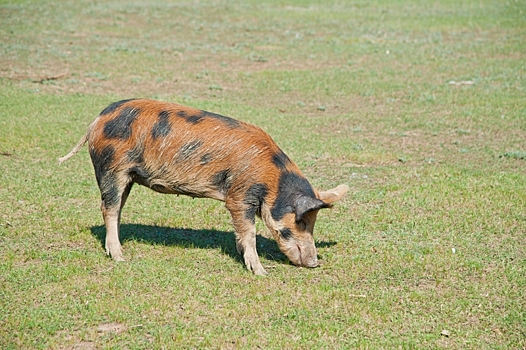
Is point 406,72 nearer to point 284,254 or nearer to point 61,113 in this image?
point 61,113

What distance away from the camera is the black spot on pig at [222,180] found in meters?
7.99

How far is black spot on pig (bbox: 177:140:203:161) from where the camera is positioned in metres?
8.00

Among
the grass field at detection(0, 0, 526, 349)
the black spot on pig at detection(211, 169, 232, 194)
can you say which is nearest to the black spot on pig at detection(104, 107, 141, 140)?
the black spot on pig at detection(211, 169, 232, 194)

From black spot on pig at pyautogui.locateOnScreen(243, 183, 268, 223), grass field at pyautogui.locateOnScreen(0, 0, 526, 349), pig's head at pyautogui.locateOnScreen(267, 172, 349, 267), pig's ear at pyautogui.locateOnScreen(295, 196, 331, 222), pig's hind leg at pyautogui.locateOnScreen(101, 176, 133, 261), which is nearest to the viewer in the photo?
grass field at pyautogui.locateOnScreen(0, 0, 526, 349)

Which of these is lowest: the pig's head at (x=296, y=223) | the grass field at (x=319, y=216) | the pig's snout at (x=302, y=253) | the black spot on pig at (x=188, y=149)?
the grass field at (x=319, y=216)

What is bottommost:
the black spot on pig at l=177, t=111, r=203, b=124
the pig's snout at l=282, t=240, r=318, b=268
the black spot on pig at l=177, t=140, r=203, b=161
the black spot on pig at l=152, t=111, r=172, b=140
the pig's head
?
the pig's snout at l=282, t=240, r=318, b=268

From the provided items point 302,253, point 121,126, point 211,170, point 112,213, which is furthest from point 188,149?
point 302,253

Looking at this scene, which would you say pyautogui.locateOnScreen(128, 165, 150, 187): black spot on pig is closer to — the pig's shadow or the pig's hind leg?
the pig's hind leg

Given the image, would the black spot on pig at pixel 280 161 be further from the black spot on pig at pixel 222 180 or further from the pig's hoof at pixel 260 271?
the pig's hoof at pixel 260 271

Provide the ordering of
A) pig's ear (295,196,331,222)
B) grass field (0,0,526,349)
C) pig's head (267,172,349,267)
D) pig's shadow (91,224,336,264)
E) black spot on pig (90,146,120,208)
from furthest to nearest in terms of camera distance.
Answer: pig's shadow (91,224,336,264) → black spot on pig (90,146,120,208) → pig's head (267,172,349,267) → pig's ear (295,196,331,222) → grass field (0,0,526,349)

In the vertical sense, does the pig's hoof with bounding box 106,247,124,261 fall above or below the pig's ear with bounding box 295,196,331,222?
below

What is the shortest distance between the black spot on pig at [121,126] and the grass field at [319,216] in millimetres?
1312

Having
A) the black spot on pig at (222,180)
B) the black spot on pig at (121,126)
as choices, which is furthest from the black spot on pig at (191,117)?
the black spot on pig at (222,180)

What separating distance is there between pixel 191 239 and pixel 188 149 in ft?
4.51
